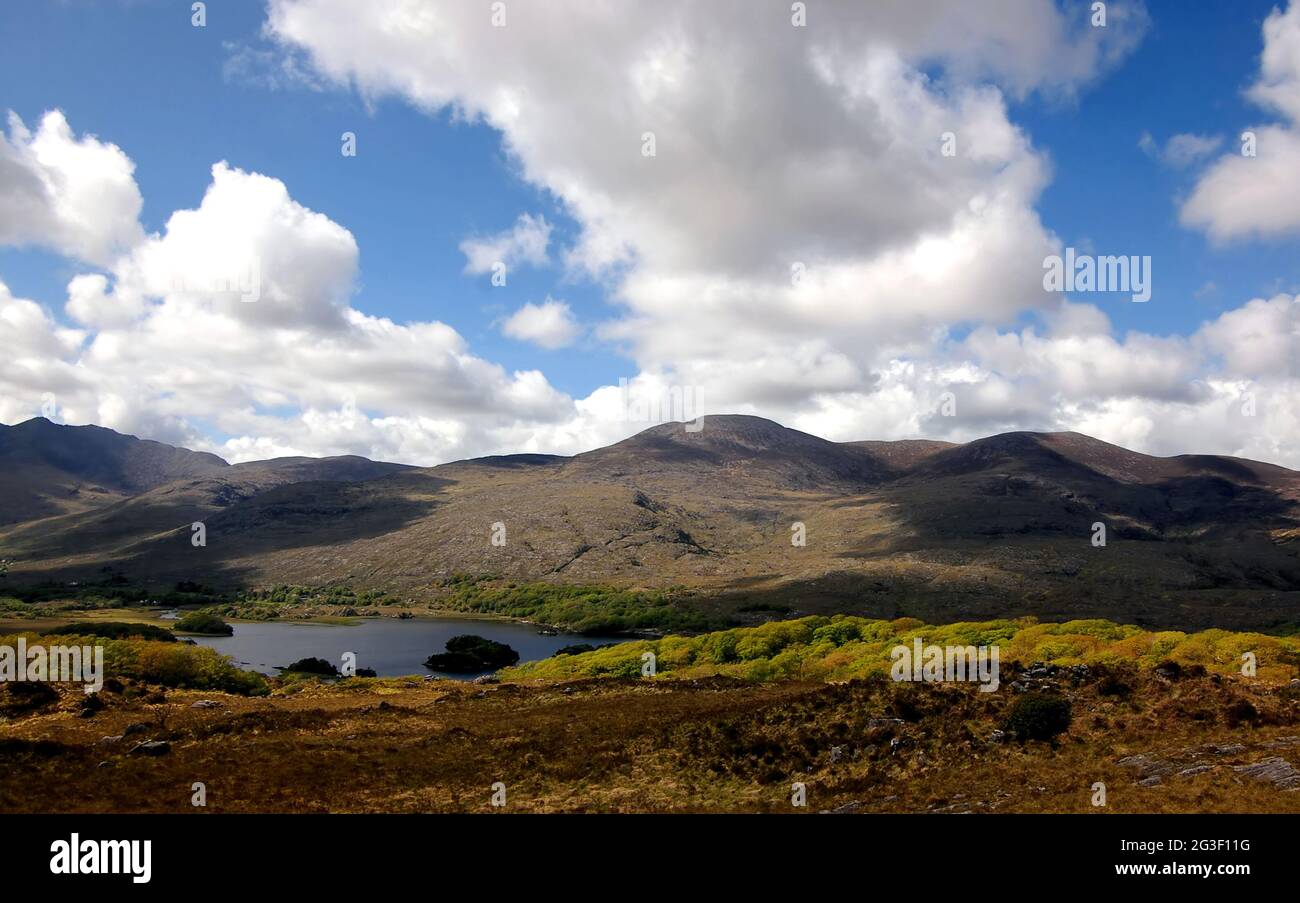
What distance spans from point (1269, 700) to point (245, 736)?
41.9 meters

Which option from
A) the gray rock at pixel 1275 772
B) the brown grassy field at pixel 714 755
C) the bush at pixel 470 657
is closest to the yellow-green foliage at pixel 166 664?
the brown grassy field at pixel 714 755

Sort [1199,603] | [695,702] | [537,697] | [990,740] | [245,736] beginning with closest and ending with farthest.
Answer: [990,740] < [245,736] < [695,702] < [537,697] < [1199,603]

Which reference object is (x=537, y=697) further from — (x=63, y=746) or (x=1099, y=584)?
(x=1099, y=584)

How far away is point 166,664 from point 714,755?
4446 cm

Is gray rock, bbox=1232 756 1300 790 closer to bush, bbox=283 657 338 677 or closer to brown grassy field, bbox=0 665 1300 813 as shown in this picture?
brown grassy field, bbox=0 665 1300 813

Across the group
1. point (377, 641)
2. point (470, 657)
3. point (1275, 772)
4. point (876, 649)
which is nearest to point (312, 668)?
point (470, 657)

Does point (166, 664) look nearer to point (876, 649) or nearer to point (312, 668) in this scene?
point (312, 668)

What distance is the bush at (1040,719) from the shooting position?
2538 cm

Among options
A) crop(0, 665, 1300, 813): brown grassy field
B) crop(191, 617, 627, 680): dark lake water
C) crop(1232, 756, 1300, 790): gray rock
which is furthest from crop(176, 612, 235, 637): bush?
crop(1232, 756, 1300, 790): gray rock
